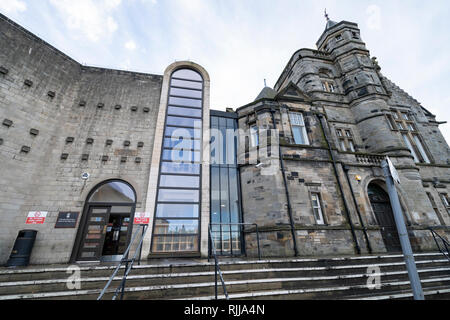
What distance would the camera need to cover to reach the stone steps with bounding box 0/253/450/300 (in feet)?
15.1

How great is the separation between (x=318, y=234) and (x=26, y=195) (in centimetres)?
1255

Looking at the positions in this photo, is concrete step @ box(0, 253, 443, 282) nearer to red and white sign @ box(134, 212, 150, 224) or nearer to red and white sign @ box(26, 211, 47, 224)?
red and white sign @ box(26, 211, 47, 224)

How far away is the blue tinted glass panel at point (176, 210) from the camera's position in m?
8.52

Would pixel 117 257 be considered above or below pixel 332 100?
below

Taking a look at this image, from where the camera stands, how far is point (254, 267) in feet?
18.9

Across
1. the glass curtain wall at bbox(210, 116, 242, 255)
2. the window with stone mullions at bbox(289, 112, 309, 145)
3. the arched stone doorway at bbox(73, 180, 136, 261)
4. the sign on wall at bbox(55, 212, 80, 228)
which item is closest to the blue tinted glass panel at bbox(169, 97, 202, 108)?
the glass curtain wall at bbox(210, 116, 242, 255)

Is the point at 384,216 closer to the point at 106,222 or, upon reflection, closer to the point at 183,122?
the point at 183,122

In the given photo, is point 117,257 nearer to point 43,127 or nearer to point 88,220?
point 88,220

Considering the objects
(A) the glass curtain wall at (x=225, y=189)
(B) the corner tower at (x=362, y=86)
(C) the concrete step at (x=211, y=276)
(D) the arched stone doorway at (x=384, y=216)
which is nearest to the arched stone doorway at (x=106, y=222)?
(C) the concrete step at (x=211, y=276)

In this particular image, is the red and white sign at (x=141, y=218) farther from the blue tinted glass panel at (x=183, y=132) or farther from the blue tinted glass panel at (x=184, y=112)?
the blue tinted glass panel at (x=184, y=112)

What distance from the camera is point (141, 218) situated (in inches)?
316
